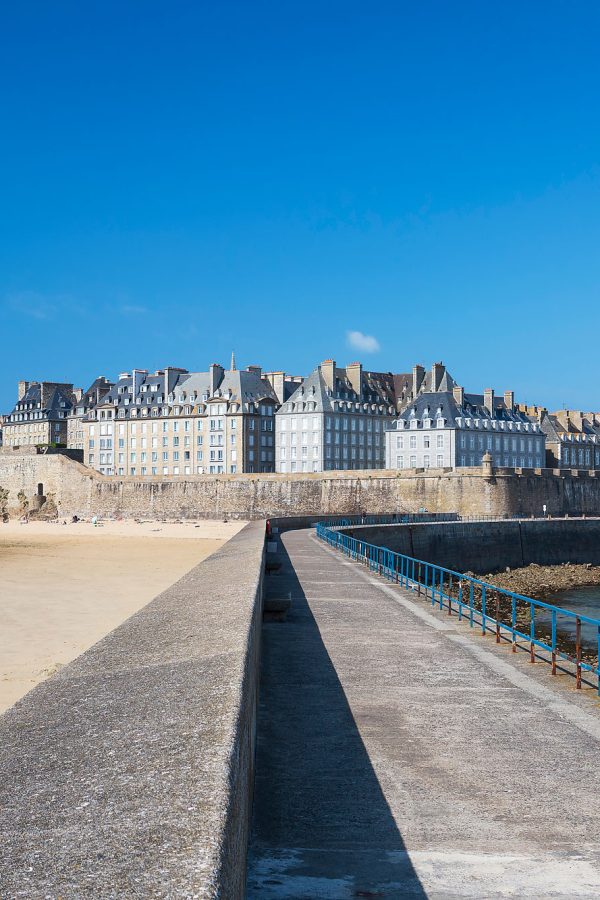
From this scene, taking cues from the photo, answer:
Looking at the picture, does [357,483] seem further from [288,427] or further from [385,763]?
[385,763]

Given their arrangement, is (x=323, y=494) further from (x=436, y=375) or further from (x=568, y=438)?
(x=568, y=438)

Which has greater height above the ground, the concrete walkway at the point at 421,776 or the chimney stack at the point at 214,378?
the chimney stack at the point at 214,378

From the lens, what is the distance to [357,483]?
205ft

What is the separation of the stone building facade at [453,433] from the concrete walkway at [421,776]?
224 ft

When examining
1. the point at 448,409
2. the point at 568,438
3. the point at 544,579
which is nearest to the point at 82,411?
the point at 448,409

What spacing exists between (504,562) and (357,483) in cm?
1621

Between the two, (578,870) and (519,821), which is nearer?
(578,870)

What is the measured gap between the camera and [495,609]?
20.1 metres

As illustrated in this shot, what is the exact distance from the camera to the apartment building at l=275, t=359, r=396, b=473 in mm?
81000

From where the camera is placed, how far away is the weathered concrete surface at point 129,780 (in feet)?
7.79

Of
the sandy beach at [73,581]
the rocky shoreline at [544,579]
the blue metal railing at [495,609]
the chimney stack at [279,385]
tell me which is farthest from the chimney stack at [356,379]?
the blue metal railing at [495,609]

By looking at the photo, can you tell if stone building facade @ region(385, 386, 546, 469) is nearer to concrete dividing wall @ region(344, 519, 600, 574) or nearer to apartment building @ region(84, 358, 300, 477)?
apartment building @ region(84, 358, 300, 477)

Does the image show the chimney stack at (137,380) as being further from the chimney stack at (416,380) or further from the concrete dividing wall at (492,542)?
the concrete dividing wall at (492,542)

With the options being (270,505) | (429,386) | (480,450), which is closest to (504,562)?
(270,505)
